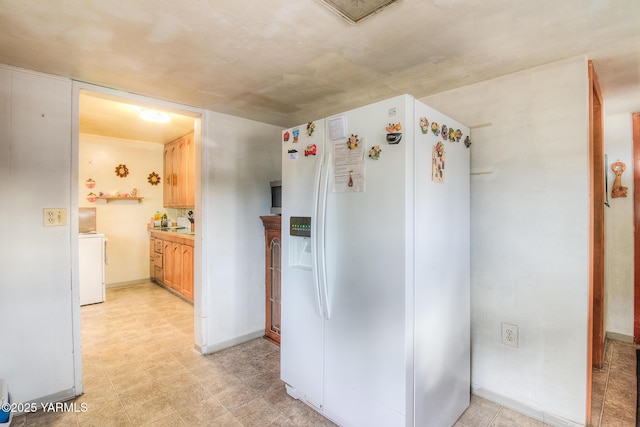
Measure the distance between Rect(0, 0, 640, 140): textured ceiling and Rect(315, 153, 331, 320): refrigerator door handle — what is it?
665mm

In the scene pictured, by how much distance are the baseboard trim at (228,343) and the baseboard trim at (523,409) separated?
2020 millimetres

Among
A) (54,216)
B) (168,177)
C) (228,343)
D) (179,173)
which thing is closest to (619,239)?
(228,343)

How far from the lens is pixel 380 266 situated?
5.23 feet

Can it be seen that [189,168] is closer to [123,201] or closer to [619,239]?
[123,201]

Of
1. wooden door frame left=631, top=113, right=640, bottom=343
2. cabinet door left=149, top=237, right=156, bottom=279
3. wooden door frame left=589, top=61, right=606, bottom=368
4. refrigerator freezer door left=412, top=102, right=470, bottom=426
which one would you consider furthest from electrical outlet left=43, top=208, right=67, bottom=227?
wooden door frame left=631, top=113, right=640, bottom=343

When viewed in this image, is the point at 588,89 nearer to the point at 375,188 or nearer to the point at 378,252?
the point at 375,188

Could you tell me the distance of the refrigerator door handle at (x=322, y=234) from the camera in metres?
1.79

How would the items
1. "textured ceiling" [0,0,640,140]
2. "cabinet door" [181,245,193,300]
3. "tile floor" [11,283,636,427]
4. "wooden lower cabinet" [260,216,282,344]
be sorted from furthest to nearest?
"cabinet door" [181,245,193,300] → "wooden lower cabinet" [260,216,282,344] → "tile floor" [11,283,636,427] → "textured ceiling" [0,0,640,140]

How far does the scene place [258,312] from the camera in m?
3.20

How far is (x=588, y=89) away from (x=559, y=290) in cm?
121

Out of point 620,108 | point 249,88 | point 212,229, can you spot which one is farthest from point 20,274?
point 620,108

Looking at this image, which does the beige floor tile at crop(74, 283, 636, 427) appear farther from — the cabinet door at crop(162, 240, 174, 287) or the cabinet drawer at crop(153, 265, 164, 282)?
the cabinet drawer at crop(153, 265, 164, 282)

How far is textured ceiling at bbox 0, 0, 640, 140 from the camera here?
1368 millimetres

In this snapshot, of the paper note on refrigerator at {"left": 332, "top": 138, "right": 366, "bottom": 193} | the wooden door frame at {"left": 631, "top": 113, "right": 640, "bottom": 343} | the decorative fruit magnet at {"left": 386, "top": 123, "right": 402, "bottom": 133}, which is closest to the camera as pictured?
the decorative fruit magnet at {"left": 386, "top": 123, "right": 402, "bottom": 133}
